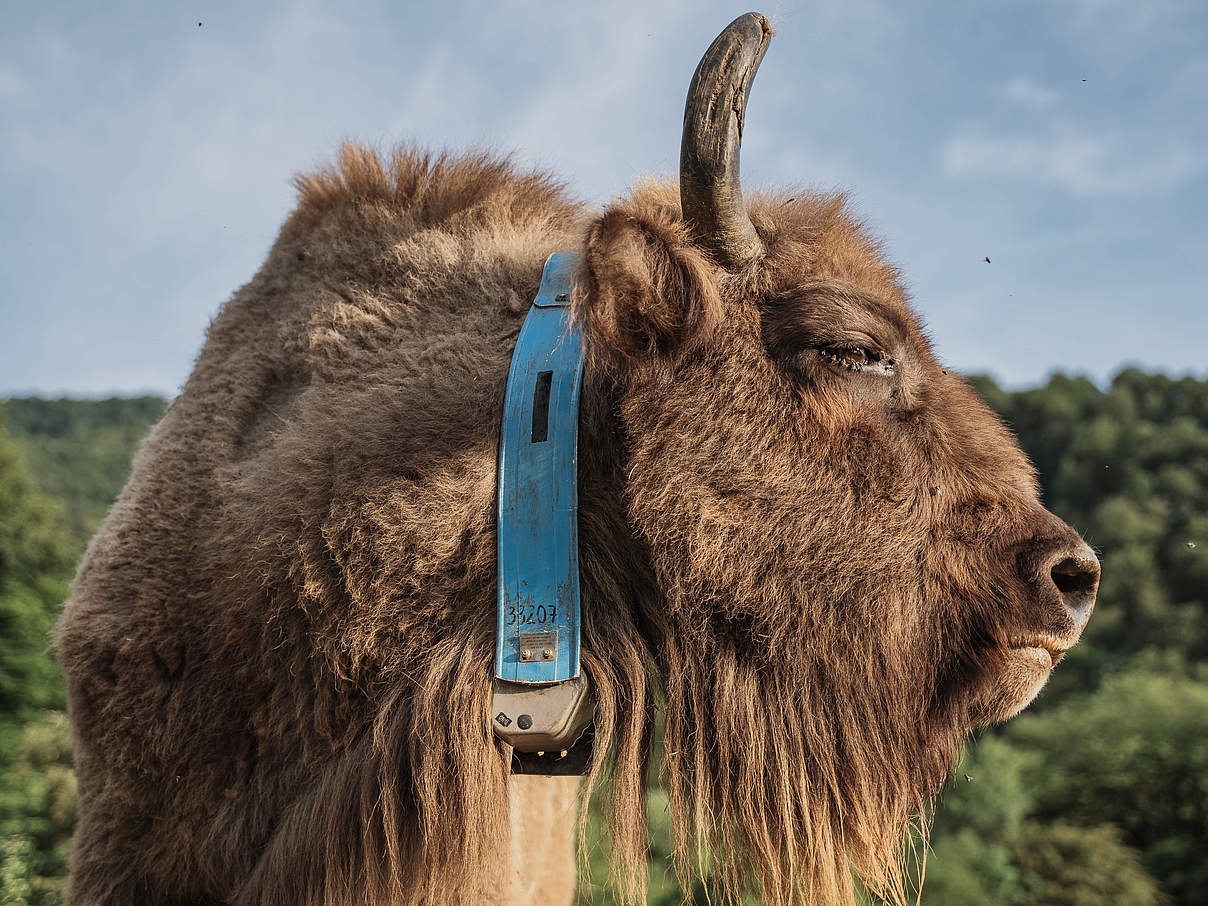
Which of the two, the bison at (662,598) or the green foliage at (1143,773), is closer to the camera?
the bison at (662,598)

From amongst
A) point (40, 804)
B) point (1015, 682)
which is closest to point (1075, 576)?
point (1015, 682)

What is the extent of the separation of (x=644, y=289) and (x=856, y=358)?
0.63m

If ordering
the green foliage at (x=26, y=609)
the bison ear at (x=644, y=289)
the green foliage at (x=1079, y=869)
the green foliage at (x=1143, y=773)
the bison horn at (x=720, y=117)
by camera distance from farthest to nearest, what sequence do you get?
the green foliage at (x=1143, y=773), the green foliage at (x=1079, y=869), the green foliage at (x=26, y=609), the bison ear at (x=644, y=289), the bison horn at (x=720, y=117)

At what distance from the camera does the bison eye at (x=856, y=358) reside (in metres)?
2.56

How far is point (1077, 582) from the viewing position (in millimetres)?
2562

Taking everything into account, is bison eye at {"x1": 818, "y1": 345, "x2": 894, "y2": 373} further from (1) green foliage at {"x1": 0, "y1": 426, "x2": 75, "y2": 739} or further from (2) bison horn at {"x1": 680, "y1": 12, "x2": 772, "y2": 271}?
(1) green foliage at {"x1": 0, "y1": 426, "x2": 75, "y2": 739}

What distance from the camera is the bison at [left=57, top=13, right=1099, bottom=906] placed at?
2465 mm

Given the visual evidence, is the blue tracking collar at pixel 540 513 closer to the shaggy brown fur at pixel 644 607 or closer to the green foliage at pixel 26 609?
the shaggy brown fur at pixel 644 607

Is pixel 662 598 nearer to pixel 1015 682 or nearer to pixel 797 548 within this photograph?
pixel 797 548

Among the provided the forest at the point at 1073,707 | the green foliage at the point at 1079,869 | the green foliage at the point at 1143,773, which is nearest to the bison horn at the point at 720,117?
the forest at the point at 1073,707

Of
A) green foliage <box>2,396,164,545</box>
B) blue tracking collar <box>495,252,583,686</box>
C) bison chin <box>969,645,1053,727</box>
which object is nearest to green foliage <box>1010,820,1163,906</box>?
bison chin <box>969,645,1053,727</box>

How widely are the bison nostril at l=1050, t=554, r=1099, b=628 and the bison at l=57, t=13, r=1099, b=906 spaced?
12 millimetres

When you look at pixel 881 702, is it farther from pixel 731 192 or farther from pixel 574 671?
pixel 731 192

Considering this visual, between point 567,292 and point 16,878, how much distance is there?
9.38 m
